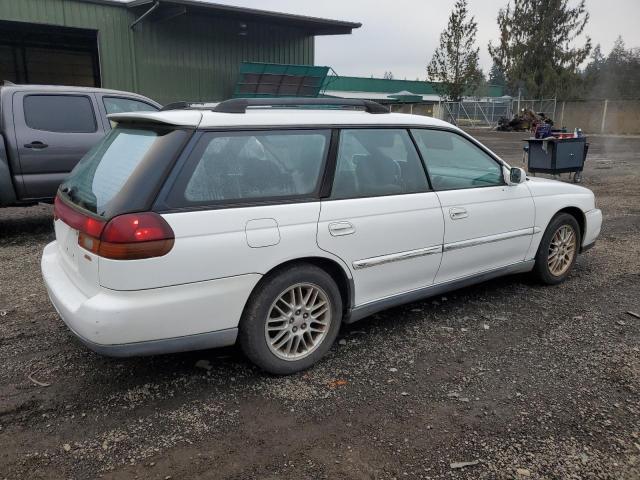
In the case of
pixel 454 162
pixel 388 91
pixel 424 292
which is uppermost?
pixel 388 91

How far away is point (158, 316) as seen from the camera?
2.80 metres

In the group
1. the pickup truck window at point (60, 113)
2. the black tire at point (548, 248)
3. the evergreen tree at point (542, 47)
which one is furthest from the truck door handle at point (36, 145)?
the evergreen tree at point (542, 47)

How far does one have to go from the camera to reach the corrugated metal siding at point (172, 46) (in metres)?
13.6

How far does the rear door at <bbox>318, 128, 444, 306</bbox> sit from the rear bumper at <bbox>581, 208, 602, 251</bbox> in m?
2.12

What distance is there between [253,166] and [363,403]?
5.07ft

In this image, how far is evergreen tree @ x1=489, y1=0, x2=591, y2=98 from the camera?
137ft

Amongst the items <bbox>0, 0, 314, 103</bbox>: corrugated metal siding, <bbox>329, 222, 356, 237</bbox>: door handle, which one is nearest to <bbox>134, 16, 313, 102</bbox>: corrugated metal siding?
<bbox>0, 0, 314, 103</bbox>: corrugated metal siding

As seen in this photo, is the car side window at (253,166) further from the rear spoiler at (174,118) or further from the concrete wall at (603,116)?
the concrete wall at (603,116)

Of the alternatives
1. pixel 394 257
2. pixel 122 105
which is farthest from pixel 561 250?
pixel 122 105

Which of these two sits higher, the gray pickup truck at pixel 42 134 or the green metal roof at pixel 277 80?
the green metal roof at pixel 277 80

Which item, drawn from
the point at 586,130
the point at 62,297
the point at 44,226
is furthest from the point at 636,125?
the point at 62,297

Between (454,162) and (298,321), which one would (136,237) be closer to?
(298,321)

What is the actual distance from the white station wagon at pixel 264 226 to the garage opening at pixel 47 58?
15756 mm

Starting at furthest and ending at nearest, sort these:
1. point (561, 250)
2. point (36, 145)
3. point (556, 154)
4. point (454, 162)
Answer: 1. point (556, 154)
2. point (36, 145)
3. point (561, 250)
4. point (454, 162)
